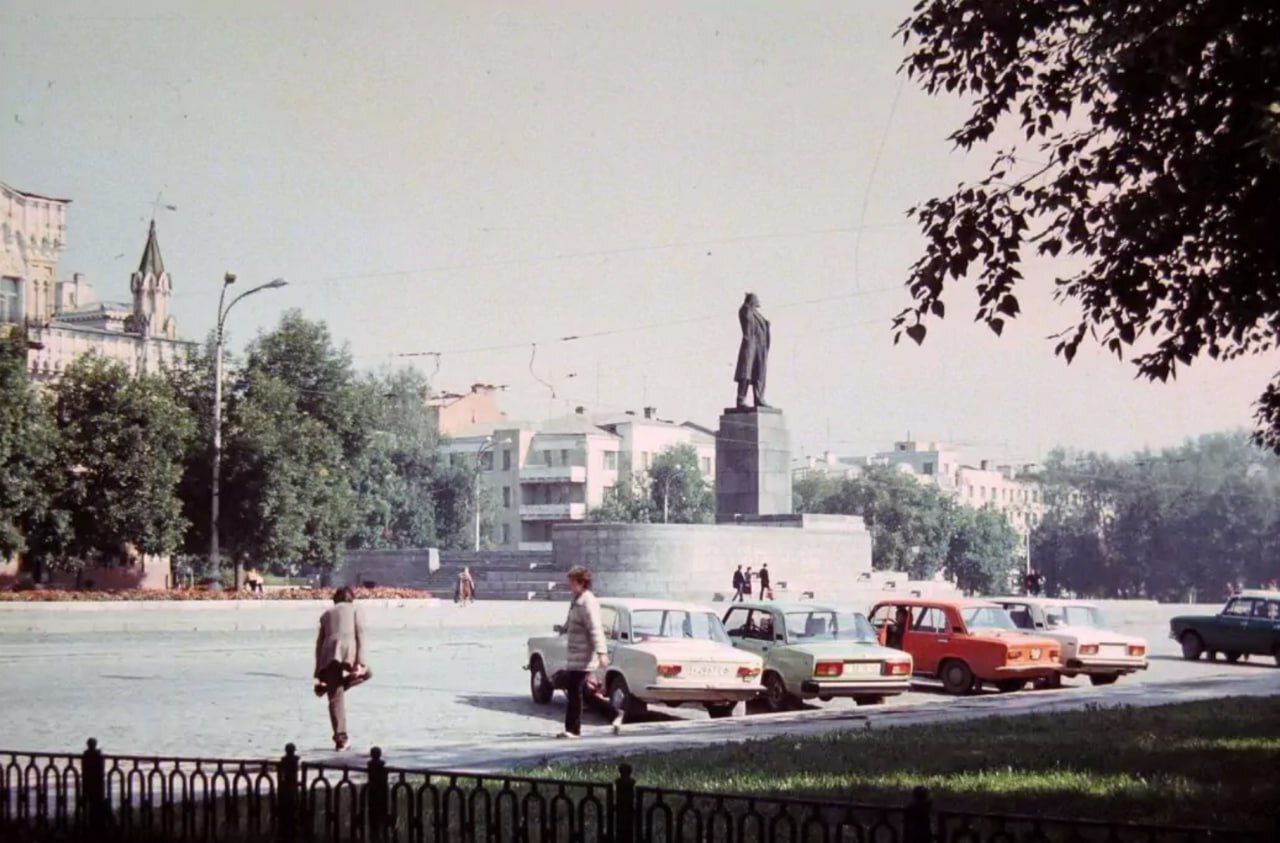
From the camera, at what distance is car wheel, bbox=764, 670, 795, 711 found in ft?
63.1

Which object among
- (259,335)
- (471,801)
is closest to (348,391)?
(259,335)

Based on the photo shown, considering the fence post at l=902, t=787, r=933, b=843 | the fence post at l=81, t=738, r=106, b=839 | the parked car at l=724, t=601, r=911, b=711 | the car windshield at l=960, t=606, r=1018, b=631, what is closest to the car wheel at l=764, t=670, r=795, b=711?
the parked car at l=724, t=601, r=911, b=711

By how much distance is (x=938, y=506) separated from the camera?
105625 mm

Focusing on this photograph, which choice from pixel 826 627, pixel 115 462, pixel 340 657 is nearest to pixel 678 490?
pixel 115 462

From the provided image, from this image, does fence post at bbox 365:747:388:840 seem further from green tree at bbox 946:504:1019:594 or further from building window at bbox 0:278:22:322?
green tree at bbox 946:504:1019:594

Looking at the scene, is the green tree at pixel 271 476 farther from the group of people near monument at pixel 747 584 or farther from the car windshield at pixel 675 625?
the car windshield at pixel 675 625

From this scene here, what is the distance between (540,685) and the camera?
766 inches

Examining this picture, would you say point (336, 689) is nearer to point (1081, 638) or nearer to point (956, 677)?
point (956, 677)

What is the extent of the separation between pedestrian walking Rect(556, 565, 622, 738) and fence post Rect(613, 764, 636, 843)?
23.9ft

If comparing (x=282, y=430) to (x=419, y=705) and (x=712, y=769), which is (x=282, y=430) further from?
(x=712, y=769)

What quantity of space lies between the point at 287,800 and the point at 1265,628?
24881 mm

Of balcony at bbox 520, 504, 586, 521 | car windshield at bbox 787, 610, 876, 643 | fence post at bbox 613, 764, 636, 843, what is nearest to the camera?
fence post at bbox 613, 764, 636, 843

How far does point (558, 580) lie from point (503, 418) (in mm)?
68521

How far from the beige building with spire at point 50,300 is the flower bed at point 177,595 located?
774 cm
